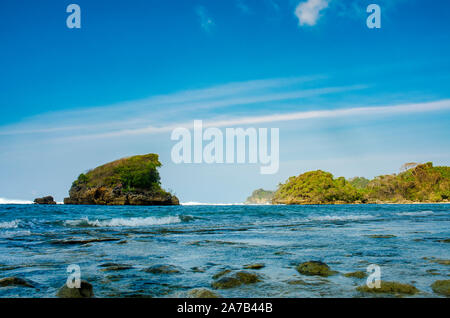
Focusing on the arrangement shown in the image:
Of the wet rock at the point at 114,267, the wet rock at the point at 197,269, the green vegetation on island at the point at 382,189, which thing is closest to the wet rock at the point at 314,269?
the wet rock at the point at 197,269

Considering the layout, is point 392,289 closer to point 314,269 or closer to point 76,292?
point 314,269

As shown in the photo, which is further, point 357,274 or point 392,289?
point 357,274

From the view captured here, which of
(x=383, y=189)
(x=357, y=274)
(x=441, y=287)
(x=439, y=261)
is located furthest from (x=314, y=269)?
(x=383, y=189)

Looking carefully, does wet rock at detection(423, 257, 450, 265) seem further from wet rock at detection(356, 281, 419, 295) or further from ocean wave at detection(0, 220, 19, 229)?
ocean wave at detection(0, 220, 19, 229)

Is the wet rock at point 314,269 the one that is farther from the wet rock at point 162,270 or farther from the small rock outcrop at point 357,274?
the wet rock at point 162,270

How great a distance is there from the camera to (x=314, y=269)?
637 cm

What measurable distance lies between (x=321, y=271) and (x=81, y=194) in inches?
4401

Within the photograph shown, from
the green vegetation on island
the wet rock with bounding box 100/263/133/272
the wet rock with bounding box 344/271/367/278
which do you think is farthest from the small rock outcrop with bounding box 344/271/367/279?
the green vegetation on island

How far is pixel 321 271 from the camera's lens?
6.30 m

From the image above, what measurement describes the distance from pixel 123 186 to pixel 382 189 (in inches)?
4778

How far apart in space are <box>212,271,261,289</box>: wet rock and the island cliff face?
99.0 m
